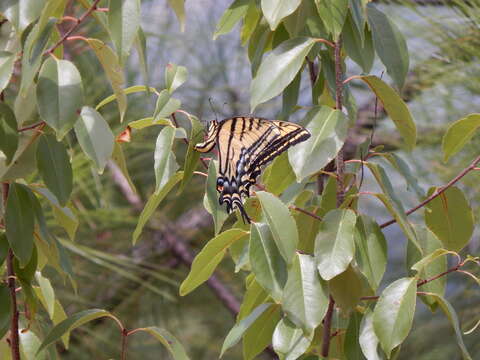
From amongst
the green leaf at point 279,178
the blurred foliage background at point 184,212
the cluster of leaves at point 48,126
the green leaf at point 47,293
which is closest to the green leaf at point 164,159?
the cluster of leaves at point 48,126

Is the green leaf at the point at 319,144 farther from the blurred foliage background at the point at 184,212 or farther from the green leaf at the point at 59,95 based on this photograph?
the blurred foliage background at the point at 184,212

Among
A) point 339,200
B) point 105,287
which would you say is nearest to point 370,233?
point 339,200

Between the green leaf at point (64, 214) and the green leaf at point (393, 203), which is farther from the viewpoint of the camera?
the green leaf at point (64, 214)

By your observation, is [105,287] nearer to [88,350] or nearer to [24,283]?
[88,350]

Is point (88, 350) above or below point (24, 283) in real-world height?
below

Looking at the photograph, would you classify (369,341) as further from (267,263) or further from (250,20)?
(250,20)
